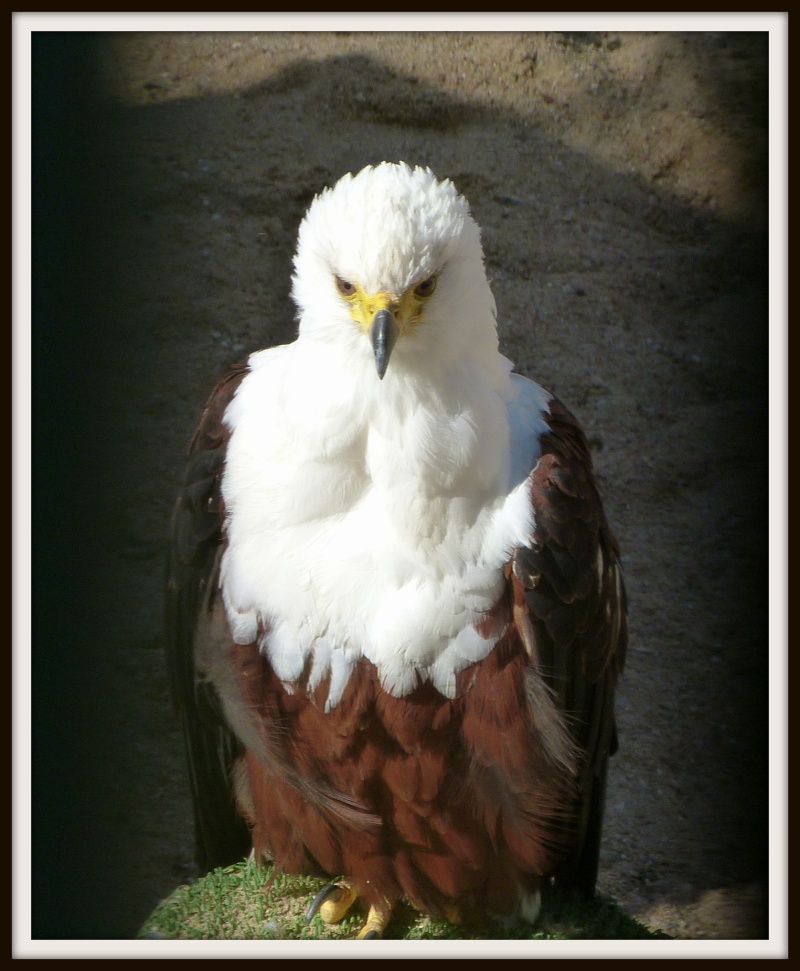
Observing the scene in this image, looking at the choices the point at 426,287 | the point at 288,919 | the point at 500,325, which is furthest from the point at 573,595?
the point at 500,325

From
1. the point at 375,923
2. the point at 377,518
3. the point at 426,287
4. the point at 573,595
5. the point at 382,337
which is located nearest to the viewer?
the point at 382,337

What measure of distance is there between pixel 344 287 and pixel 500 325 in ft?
7.81

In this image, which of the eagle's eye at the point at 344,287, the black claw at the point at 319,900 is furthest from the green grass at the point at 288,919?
the eagle's eye at the point at 344,287

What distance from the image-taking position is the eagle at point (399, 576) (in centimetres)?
252

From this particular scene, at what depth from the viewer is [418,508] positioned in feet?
8.55

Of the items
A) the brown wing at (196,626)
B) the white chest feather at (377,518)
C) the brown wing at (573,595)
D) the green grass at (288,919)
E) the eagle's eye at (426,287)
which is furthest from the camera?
the green grass at (288,919)

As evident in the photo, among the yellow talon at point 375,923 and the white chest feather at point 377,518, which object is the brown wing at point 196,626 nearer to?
the white chest feather at point 377,518

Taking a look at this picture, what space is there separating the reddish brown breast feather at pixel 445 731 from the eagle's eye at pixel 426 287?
0.54 m

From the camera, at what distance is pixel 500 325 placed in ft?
15.6

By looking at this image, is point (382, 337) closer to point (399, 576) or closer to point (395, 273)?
point (395, 273)

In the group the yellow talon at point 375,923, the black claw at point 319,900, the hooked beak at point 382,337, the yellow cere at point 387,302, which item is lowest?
the yellow talon at point 375,923

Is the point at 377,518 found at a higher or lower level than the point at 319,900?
higher

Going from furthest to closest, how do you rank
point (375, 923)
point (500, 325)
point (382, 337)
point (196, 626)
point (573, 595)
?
point (500, 325)
point (375, 923)
point (196, 626)
point (573, 595)
point (382, 337)

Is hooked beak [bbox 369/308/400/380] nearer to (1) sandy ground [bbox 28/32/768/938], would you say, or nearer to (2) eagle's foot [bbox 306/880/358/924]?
(1) sandy ground [bbox 28/32/768/938]
